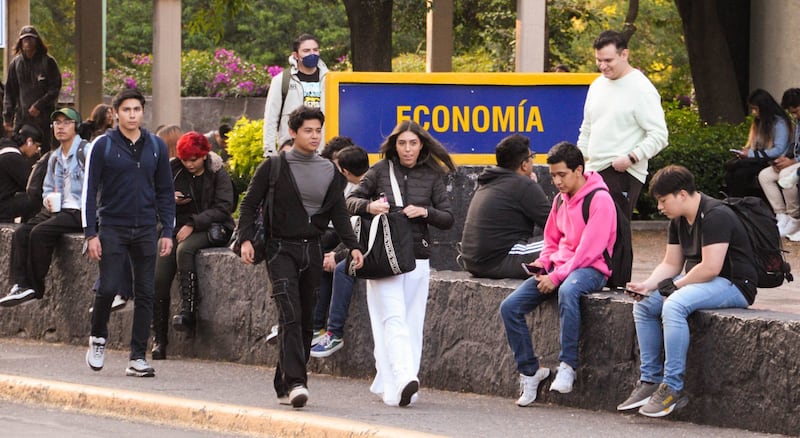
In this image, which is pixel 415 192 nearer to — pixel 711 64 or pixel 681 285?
pixel 681 285

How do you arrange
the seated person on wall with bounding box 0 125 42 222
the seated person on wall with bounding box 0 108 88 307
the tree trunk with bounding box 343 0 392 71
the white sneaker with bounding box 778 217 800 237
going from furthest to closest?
the tree trunk with bounding box 343 0 392 71 → the white sneaker with bounding box 778 217 800 237 → the seated person on wall with bounding box 0 125 42 222 → the seated person on wall with bounding box 0 108 88 307

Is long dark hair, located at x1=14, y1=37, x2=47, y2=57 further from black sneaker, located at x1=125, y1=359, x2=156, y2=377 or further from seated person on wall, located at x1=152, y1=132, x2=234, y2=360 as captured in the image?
black sneaker, located at x1=125, y1=359, x2=156, y2=377

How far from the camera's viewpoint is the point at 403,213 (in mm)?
8898

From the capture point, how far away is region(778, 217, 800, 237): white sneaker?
14867 millimetres

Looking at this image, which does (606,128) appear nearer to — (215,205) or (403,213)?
(403,213)

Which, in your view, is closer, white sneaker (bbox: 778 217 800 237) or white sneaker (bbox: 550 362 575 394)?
white sneaker (bbox: 550 362 575 394)

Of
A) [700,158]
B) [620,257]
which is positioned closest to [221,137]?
[700,158]

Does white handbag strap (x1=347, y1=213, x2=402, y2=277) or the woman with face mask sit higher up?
the woman with face mask

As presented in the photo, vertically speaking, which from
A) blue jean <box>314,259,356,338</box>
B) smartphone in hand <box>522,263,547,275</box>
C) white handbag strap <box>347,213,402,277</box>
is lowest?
blue jean <box>314,259,356,338</box>

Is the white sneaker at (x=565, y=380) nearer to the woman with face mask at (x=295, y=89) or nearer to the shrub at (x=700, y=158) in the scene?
the woman with face mask at (x=295, y=89)

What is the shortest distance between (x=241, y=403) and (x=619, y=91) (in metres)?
3.23

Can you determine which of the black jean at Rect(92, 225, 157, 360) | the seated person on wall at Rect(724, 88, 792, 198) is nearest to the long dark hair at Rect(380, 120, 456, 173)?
the black jean at Rect(92, 225, 157, 360)

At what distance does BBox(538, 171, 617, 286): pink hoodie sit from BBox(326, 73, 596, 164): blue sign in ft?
8.26

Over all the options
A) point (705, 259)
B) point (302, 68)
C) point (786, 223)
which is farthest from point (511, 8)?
point (705, 259)
